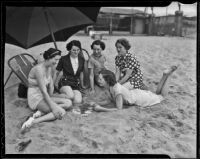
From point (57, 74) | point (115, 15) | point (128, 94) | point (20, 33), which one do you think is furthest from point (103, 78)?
point (20, 33)

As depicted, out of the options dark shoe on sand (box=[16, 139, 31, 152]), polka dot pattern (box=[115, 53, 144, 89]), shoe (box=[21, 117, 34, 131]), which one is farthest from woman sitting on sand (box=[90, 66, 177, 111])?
dark shoe on sand (box=[16, 139, 31, 152])

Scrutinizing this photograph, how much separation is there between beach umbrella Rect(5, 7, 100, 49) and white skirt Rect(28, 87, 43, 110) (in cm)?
57

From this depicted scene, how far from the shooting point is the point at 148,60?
3146mm

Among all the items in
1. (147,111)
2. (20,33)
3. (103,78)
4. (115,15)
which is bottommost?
(147,111)

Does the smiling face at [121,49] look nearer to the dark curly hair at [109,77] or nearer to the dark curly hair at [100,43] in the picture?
the dark curly hair at [100,43]

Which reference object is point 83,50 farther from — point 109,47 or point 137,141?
point 137,141

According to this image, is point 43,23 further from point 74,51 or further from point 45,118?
point 45,118

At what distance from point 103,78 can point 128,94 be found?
39cm

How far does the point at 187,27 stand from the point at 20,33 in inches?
85.3

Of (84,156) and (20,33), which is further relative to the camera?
(20,33)

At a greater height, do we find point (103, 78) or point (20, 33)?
point (20, 33)

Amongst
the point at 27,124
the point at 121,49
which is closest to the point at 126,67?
the point at 121,49

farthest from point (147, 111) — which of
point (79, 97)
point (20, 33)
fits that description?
point (20, 33)

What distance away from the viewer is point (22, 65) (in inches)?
123
